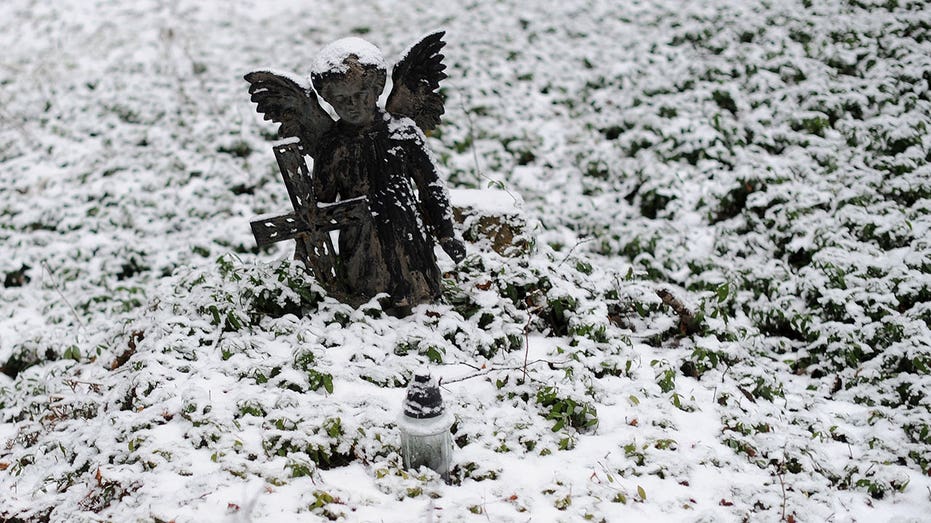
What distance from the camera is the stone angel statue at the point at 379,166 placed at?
13.6ft

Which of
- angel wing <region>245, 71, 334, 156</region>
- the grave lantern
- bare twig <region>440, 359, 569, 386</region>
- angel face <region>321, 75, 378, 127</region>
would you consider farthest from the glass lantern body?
angel wing <region>245, 71, 334, 156</region>

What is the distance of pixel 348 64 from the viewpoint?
3.92 metres

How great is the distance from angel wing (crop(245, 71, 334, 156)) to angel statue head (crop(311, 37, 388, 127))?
15cm

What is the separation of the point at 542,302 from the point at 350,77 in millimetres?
2037

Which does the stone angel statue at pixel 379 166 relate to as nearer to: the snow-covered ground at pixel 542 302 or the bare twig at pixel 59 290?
the snow-covered ground at pixel 542 302

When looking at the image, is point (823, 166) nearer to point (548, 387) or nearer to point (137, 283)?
point (548, 387)

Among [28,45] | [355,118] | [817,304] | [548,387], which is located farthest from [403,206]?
[28,45]

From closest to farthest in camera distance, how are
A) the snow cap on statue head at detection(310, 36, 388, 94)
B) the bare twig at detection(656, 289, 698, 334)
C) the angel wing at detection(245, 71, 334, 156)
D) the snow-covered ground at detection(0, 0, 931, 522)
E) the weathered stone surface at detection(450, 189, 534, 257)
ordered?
the snow-covered ground at detection(0, 0, 931, 522)
the snow cap on statue head at detection(310, 36, 388, 94)
the angel wing at detection(245, 71, 334, 156)
the bare twig at detection(656, 289, 698, 334)
the weathered stone surface at detection(450, 189, 534, 257)

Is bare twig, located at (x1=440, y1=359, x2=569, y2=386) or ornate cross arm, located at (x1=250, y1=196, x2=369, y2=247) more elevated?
ornate cross arm, located at (x1=250, y1=196, x2=369, y2=247)

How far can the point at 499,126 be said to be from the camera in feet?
28.0

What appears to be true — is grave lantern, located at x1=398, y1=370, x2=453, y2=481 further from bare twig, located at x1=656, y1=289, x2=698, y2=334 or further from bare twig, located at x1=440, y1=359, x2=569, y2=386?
bare twig, located at x1=656, y1=289, x2=698, y2=334

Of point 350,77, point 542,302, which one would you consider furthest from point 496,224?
point 350,77

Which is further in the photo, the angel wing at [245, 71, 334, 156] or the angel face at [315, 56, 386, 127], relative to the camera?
the angel wing at [245, 71, 334, 156]

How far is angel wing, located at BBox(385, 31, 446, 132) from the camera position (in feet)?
14.0
